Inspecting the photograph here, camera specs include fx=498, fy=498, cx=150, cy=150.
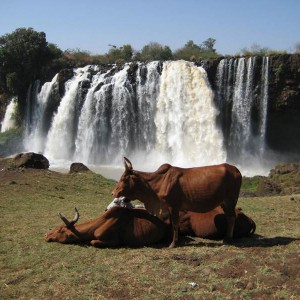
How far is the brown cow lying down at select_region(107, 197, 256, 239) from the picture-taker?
29.7ft

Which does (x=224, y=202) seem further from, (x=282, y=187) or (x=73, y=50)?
(x=73, y=50)

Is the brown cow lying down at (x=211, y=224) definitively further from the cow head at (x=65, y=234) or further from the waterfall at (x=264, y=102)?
the waterfall at (x=264, y=102)

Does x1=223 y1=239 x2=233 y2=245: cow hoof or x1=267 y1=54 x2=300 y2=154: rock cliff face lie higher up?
x1=267 y1=54 x2=300 y2=154: rock cliff face

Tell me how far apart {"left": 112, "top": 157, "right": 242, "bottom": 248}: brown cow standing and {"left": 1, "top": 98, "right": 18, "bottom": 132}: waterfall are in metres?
36.0

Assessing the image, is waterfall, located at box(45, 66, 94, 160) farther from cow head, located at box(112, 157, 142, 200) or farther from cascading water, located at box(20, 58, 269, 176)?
cow head, located at box(112, 157, 142, 200)

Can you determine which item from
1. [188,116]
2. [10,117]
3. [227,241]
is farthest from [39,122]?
[227,241]

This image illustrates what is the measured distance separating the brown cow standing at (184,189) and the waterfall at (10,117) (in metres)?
36.0

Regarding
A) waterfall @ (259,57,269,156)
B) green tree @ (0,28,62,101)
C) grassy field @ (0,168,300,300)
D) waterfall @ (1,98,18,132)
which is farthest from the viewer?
waterfall @ (1,98,18,132)

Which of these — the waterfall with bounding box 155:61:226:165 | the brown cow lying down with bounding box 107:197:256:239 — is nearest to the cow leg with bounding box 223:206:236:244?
the brown cow lying down with bounding box 107:197:256:239

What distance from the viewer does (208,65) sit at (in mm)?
32250

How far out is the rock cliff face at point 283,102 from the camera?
30.9m

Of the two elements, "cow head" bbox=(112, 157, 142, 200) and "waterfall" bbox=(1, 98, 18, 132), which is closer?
"cow head" bbox=(112, 157, 142, 200)

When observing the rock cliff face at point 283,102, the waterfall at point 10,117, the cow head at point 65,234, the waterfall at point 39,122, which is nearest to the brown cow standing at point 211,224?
the cow head at point 65,234

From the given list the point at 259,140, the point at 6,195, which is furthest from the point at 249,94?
the point at 6,195
